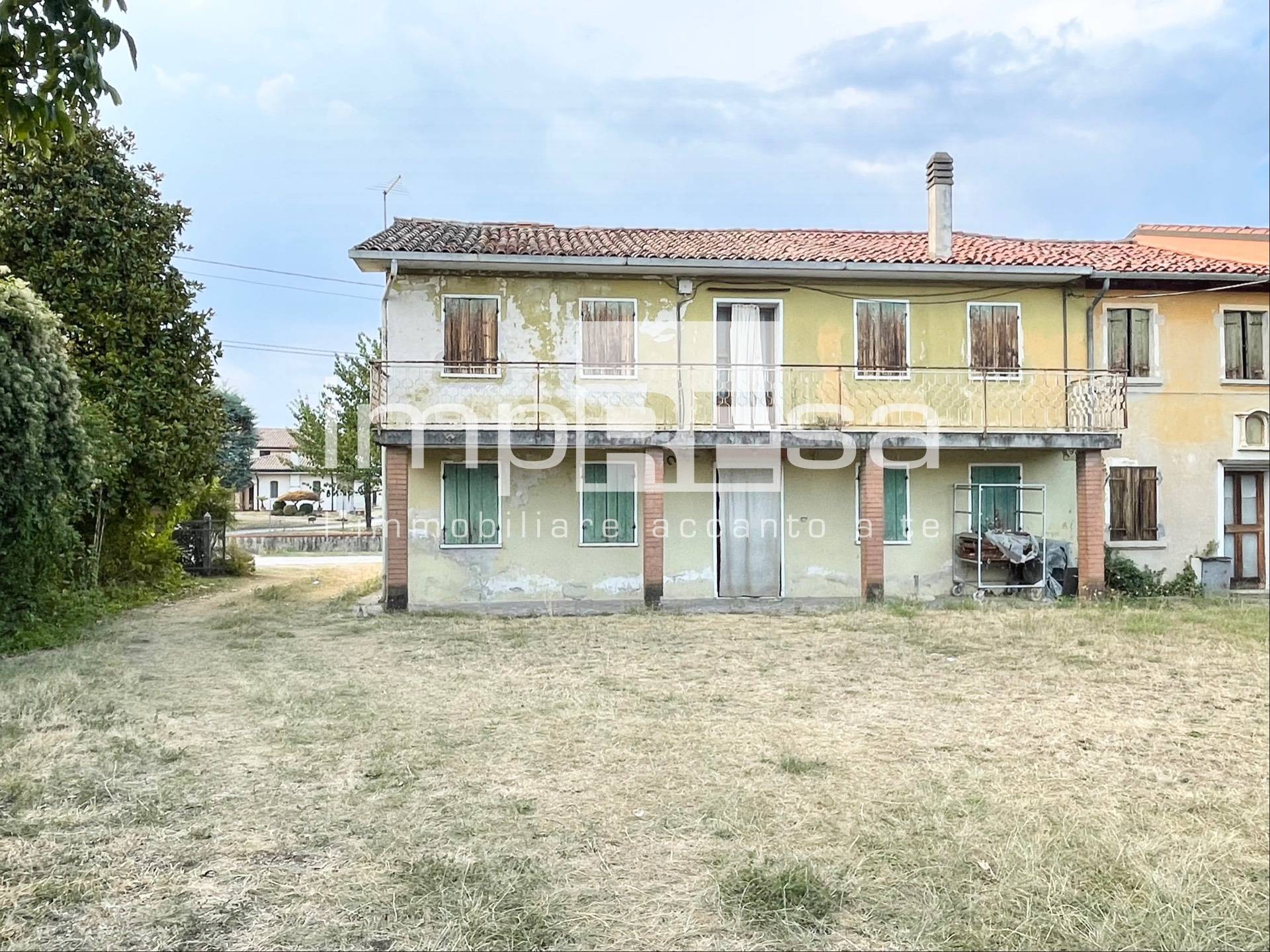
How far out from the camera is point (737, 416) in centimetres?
1391

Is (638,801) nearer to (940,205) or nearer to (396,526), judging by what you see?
(396,526)

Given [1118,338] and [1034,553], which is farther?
[1118,338]

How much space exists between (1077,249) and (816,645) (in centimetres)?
1065

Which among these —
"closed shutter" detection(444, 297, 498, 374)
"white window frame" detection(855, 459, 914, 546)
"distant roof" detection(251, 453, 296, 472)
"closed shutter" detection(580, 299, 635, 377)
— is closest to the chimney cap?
"white window frame" detection(855, 459, 914, 546)

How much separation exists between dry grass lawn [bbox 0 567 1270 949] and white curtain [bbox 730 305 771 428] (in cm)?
571

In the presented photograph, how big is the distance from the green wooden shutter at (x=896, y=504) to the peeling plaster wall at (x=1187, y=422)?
3.64 meters

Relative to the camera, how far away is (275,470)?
6066cm

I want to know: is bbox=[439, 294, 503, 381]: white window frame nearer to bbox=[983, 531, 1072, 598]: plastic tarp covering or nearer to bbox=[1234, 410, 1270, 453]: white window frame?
bbox=[983, 531, 1072, 598]: plastic tarp covering

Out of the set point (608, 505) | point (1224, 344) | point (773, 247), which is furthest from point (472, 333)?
point (1224, 344)

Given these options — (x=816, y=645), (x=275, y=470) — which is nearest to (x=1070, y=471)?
(x=816, y=645)

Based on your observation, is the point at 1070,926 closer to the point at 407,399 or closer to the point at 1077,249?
the point at 407,399

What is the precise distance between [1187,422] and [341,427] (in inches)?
1006

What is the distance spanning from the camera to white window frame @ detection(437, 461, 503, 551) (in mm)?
13414

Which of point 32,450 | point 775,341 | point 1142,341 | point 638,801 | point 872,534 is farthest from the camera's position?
point 1142,341
